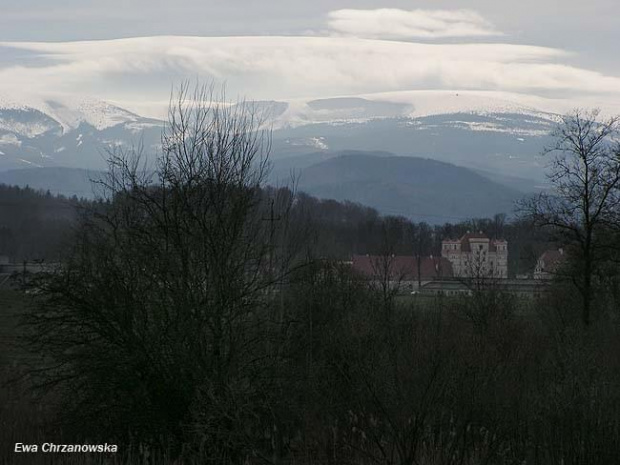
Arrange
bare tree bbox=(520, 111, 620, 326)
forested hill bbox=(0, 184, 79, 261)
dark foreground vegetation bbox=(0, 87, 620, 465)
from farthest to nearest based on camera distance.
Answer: forested hill bbox=(0, 184, 79, 261), bare tree bbox=(520, 111, 620, 326), dark foreground vegetation bbox=(0, 87, 620, 465)

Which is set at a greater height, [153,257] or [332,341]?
[153,257]

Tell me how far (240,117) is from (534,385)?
7.82 metres

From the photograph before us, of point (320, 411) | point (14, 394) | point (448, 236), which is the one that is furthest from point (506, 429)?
point (448, 236)

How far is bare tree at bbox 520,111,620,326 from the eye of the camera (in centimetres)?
2875

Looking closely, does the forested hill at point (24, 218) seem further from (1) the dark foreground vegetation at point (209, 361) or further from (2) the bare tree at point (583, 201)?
(1) the dark foreground vegetation at point (209, 361)

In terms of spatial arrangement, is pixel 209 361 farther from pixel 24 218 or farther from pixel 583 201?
pixel 24 218

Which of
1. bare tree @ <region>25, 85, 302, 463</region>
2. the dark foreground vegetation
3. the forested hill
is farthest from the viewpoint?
the forested hill

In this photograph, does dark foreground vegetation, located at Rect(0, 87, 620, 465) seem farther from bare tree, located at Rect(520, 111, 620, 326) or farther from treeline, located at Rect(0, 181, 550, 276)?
treeline, located at Rect(0, 181, 550, 276)

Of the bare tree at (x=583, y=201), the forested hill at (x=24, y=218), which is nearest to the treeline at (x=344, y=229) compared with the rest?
the forested hill at (x=24, y=218)

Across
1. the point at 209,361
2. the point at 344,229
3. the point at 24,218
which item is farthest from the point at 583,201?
the point at 24,218

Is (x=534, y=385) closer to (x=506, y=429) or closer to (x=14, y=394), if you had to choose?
(x=506, y=429)

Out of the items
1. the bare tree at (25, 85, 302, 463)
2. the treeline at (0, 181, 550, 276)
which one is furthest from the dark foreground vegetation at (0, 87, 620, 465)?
the treeline at (0, 181, 550, 276)

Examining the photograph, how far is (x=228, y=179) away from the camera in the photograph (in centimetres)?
1662

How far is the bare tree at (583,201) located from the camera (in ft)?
94.3
